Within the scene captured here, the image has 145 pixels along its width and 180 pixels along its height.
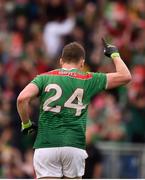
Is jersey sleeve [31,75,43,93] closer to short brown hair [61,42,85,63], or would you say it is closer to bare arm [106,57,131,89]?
short brown hair [61,42,85,63]

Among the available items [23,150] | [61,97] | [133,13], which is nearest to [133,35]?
[133,13]

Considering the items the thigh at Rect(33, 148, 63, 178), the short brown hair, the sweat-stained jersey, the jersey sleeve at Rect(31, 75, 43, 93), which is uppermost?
the short brown hair

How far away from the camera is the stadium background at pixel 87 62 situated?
16281mm

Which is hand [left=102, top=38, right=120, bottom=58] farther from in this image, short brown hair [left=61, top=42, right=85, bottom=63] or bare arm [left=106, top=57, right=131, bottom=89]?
short brown hair [left=61, top=42, right=85, bottom=63]

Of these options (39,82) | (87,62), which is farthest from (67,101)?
(87,62)

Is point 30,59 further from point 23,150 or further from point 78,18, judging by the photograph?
point 23,150

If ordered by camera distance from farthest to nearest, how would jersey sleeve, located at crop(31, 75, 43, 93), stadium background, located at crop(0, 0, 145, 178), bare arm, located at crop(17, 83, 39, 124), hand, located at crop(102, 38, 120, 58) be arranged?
stadium background, located at crop(0, 0, 145, 178) < hand, located at crop(102, 38, 120, 58) < jersey sleeve, located at crop(31, 75, 43, 93) < bare arm, located at crop(17, 83, 39, 124)

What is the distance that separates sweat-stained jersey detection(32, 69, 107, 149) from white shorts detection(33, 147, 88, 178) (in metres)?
0.07

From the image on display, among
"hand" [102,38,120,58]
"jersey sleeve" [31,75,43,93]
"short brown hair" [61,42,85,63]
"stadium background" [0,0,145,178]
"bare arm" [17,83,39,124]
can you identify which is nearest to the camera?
"bare arm" [17,83,39,124]

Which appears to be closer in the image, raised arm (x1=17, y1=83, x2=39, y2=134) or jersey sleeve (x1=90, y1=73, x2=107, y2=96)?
raised arm (x1=17, y1=83, x2=39, y2=134)

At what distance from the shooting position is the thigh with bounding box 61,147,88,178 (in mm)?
10680

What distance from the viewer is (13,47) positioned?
19.7 m

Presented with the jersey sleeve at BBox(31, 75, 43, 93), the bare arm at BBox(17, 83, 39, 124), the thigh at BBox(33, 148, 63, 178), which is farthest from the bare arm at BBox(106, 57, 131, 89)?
the thigh at BBox(33, 148, 63, 178)

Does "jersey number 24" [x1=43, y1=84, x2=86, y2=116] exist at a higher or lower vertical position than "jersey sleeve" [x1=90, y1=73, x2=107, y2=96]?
lower
